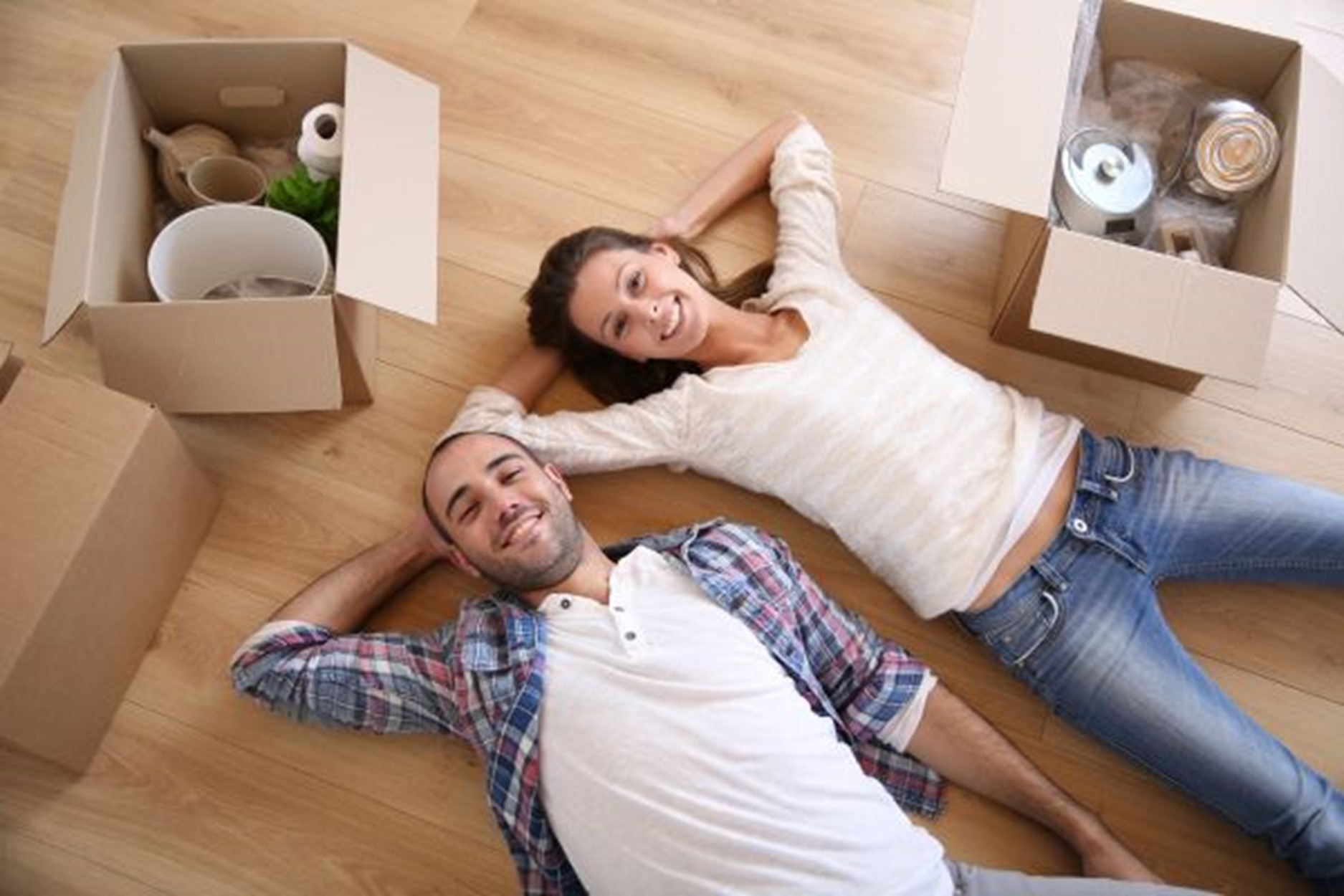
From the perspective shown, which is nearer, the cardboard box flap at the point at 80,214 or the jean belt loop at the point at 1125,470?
the cardboard box flap at the point at 80,214

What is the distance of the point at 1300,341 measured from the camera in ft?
5.19

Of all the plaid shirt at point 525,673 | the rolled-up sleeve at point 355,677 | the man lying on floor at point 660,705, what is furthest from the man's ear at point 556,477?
the rolled-up sleeve at point 355,677

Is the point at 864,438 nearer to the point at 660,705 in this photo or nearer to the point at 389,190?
the point at 660,705

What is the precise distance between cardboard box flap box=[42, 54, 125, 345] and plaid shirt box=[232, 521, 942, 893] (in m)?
0.45

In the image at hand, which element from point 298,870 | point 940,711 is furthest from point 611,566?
point 298,870

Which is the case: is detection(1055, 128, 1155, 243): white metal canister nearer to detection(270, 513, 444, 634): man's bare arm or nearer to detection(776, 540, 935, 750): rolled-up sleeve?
detection(776, 540, 935, 750): rolled-up sleeve

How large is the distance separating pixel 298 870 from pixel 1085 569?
1051 mm

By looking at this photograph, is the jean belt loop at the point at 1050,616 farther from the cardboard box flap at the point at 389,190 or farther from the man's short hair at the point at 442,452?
the cardboard box flap at the point at 389,190

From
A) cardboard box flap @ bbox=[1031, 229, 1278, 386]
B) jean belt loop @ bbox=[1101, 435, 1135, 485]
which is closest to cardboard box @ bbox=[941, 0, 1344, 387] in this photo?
cardboard box flap @ bbox=[1031, 229, 1278, 386]

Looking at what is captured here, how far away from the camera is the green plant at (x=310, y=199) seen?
4.65 feet

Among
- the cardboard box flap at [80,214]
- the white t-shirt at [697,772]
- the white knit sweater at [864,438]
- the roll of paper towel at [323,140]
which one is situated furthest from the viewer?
the roll of paper towel at [323,140]

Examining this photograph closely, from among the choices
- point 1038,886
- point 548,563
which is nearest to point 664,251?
point 548,563

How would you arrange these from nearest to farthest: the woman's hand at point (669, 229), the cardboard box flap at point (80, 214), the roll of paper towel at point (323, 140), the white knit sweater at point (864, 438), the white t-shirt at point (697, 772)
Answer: the white t-shirt at point (697, 772), the cardboard box flap at point (80, 214), the white knit sweater at point (864, 438), the roll of paper towel at point (323, 140), the woman's hand at point (669, 229)

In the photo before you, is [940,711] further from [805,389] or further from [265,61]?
[265,61]
